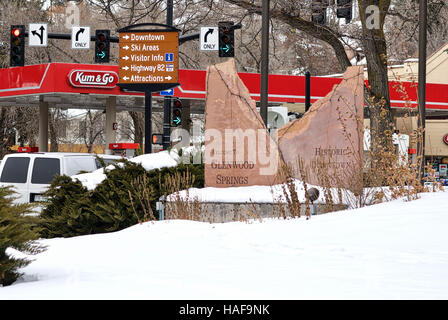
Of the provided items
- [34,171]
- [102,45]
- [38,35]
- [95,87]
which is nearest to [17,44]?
[38,35]

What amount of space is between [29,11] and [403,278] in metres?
38.8

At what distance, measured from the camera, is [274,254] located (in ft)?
26.4

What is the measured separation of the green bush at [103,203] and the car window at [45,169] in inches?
89.0

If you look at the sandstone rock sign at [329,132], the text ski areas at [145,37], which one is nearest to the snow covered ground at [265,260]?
the sandstone rock sign at [329,132]

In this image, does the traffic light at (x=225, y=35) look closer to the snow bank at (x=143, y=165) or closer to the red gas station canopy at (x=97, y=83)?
the snow bank at (x=143, y=165)

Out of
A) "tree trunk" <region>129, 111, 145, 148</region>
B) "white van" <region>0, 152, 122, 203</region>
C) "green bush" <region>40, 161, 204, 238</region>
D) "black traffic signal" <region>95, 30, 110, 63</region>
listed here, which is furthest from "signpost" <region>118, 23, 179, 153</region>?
"tree trunk" <region>129, 111, 145, 148</region>

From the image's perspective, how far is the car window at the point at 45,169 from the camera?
1557cm

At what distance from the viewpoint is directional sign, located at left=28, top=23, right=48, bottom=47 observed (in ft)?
80.2

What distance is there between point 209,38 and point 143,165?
10.4m

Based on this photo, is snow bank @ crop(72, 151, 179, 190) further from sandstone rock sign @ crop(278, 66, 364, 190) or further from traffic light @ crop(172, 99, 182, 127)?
traffic light @ crop(172, 99, 182, 127)

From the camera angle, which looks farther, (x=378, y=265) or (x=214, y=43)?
(x=214, y=43)
